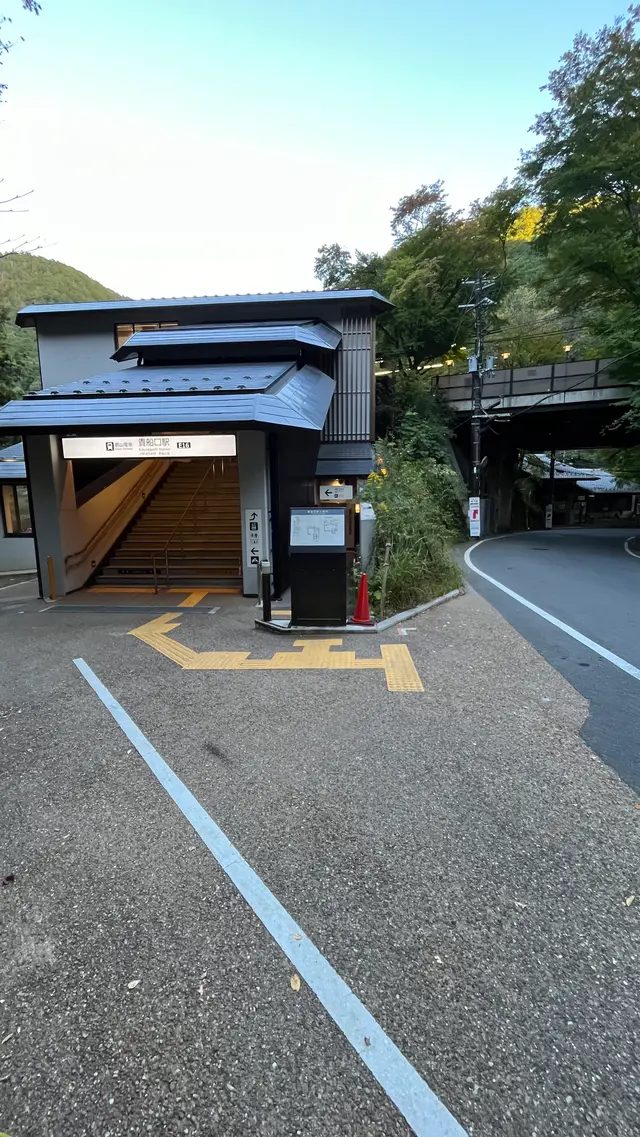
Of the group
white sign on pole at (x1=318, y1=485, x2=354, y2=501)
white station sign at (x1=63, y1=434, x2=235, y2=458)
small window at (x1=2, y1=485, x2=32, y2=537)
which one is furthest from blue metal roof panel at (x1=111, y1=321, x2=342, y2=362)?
small window at (x1=2, y1=485, x2=32, y2=537)

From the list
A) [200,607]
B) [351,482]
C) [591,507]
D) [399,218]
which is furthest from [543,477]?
[200,607]

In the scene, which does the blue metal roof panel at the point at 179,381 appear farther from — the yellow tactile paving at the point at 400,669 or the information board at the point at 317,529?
the yellow tactile paving at the point at 400,669

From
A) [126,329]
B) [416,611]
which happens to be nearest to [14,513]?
[126,329]

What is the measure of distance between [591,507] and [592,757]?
1993 inches

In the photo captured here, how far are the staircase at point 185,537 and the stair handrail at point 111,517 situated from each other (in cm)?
42

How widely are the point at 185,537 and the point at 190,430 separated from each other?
13.5 feet

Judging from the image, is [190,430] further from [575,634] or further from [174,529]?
[575,634]

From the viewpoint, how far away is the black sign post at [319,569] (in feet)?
25.3

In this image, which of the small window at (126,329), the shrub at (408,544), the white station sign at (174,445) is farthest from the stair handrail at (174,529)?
the shrub at (408,544)

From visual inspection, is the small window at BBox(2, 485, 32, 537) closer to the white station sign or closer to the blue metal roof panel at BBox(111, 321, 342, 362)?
the blue metal roof panel at BBox(111, 321, 342, 362)

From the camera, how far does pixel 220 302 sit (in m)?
14.9

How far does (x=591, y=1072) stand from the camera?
1981 millimetres

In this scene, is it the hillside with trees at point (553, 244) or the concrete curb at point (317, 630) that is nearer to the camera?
the concrete curb at point (317, 630)

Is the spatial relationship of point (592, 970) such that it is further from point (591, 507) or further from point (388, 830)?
point (591, 507)
